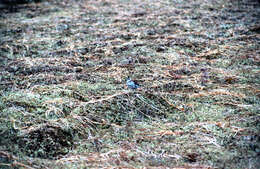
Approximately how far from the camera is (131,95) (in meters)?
1.83

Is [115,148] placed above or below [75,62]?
below

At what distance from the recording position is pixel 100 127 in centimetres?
158

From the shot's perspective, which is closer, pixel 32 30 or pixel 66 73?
pixel 66 73

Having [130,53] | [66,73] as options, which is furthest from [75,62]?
[130,53]

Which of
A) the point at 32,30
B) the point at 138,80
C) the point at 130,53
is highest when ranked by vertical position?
the point at 32,30

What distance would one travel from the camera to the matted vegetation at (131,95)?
137 cm

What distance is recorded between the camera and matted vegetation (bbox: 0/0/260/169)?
4.51ft

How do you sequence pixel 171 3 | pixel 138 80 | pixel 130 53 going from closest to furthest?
pixel 138 80, pixel 130 53, pixel 171 3

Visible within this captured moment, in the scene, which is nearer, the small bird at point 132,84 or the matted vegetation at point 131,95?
the matted vegetation at point 131,95

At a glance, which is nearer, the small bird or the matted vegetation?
the matted vegetation

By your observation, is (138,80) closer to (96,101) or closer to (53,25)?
(96,101)

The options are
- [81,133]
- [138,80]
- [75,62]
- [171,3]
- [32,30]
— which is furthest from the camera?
[171,3]

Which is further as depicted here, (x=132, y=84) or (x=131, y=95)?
(x=132, y=84)

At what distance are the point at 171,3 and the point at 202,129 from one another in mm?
A: 3781
